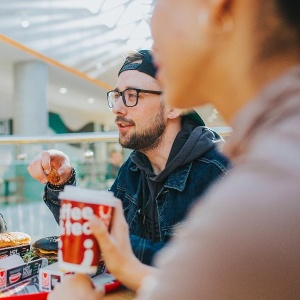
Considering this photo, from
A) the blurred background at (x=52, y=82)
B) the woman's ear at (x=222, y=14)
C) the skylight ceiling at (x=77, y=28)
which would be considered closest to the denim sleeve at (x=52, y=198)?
the woman's ear at (x=222, y=14)

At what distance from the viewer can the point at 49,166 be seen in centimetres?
170

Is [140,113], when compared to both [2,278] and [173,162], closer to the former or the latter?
[173,162]

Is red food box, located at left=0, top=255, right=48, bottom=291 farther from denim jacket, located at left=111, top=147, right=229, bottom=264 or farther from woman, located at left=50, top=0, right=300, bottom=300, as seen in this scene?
woman, located at left=50, top=0, right=300, bottom=300

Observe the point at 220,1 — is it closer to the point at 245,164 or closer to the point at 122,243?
the point at 245,164

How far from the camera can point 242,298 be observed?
15.0 inches

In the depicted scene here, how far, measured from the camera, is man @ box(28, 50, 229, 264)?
1.69m

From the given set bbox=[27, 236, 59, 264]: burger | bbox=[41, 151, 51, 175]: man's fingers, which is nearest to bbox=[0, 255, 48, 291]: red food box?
bbox=[27, 236, 59, 264]: burger

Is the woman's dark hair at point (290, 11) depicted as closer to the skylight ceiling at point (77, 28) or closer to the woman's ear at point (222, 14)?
the woman's ear at point (222, 14)

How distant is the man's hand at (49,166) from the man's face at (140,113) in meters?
0.28

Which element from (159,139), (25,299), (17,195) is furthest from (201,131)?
(17,195)

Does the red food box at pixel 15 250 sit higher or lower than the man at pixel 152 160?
lower

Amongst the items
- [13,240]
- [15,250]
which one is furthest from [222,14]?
[13,240]

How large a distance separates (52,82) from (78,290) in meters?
14.3

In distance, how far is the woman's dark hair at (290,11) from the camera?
0.51 meters
